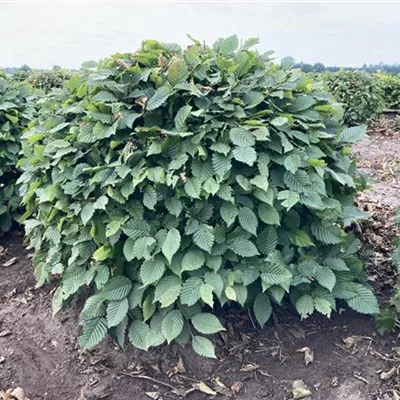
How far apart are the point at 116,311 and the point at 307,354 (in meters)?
0.91

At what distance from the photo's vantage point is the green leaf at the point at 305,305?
2.18m

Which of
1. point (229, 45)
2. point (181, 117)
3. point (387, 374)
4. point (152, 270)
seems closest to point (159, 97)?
point (181, 117)

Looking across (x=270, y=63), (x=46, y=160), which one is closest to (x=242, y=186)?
(x=270, y=63)

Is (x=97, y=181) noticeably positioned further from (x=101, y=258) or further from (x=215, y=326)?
(x=215, y=326)

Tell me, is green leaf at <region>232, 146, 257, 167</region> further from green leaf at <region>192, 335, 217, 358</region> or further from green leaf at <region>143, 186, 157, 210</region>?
green leaf at <region>192, 335, 217, 358</region>

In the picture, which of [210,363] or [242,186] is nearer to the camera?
[242,186]

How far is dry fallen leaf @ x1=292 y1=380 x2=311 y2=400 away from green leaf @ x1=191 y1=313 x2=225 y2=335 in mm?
418

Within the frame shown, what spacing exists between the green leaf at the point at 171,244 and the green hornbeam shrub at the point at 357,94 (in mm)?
6767

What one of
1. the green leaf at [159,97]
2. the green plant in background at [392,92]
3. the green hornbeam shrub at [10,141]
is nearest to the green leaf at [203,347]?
the green leaf at [159,97]

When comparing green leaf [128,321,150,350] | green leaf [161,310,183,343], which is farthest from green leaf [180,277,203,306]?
green leaf [128,321,150,350]

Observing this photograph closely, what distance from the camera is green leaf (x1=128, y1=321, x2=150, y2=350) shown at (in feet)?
7.09

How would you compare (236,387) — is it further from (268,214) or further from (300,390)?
(268,214)

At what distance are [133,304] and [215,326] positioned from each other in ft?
1.30

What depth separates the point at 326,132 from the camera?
8.11 feet
